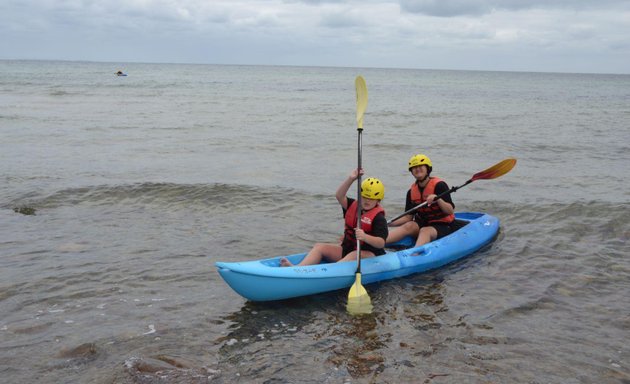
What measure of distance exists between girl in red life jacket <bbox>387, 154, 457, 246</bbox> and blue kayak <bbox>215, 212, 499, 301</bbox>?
0.19 metres

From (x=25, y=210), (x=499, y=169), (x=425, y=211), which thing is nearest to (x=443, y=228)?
(x=425, y=211)

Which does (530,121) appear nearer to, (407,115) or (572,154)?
(407,115)

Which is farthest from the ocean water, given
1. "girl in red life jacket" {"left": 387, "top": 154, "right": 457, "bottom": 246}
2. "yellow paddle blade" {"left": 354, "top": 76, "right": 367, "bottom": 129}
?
"yellow paddle blade" {"left": 354, "top": 76, "right": 367, "bottom": 129}

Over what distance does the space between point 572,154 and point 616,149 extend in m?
2.13

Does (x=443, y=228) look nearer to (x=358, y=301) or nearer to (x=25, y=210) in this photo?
(x=358, y=301)

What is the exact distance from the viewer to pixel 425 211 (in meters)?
7.76

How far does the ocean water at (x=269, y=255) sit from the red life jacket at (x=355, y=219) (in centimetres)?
67

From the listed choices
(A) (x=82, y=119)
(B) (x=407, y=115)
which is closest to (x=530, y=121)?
(B) (x=407, y=115)

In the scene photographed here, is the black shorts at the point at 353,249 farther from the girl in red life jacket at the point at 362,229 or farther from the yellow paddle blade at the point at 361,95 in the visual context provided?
the yellow paddle blade at the point at 361,95

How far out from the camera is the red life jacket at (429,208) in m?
7.53

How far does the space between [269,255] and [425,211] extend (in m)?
2.27

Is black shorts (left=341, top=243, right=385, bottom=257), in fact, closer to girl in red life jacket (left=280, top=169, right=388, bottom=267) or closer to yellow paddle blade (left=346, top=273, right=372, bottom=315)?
girl in red life jacket (left=280, top=169, right=388, bottom=267)

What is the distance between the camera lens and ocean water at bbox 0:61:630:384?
15.7 ft

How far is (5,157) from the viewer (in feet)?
47.1
